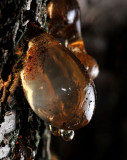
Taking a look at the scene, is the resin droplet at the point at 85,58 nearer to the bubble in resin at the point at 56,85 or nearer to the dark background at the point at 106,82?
the bubble in resin at the point at 56,85

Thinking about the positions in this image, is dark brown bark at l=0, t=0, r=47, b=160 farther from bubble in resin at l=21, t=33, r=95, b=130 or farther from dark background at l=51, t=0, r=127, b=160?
dark background at l=51, t=0, r=127, b=160

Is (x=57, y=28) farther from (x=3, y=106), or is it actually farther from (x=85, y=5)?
(x=85, y=5)

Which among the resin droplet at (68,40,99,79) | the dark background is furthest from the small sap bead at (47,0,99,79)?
the dark background

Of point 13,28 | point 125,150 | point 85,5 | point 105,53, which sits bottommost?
point 125,150

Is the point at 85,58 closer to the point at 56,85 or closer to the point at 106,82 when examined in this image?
the point at 56,85

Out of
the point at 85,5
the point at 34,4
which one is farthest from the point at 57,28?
the point at 85,5

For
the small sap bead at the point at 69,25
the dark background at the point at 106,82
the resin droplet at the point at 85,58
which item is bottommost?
the dark background at the point at 106,82

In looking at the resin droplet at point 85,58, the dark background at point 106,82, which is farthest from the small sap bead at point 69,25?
the dark background at point 106,82
